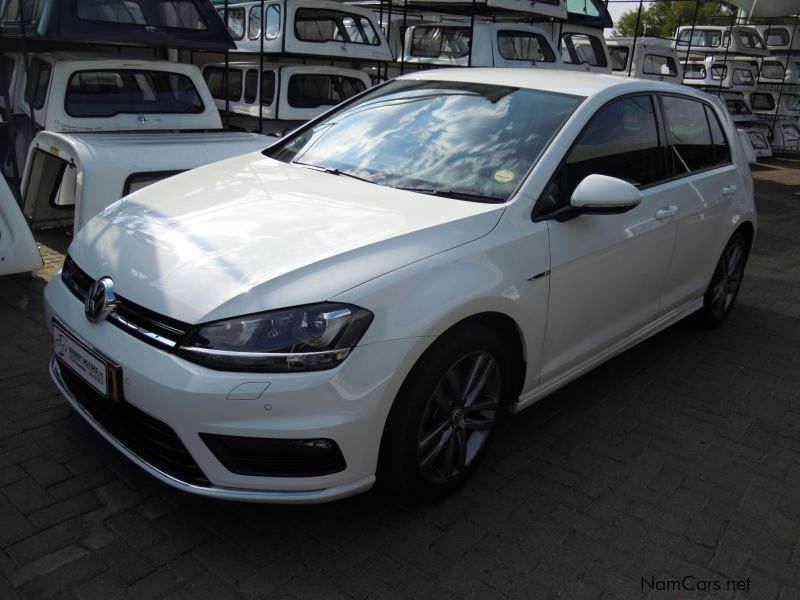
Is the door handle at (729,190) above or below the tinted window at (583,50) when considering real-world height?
below

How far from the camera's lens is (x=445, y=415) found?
272 cm

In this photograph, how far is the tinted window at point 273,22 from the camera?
9.36 metres

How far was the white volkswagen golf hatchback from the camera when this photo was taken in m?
2.30

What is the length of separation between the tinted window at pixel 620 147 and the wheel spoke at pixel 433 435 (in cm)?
115

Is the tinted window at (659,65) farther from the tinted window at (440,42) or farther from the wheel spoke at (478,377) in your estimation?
the wheel spoke at (478,377)

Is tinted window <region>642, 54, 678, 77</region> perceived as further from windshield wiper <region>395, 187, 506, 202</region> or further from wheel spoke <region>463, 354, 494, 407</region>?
wheel spoke <region>463, 354, 494, 407</region>

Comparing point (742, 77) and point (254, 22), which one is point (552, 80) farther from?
point (742, 77)

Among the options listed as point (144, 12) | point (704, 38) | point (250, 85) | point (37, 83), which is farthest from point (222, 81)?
point (704, 38)

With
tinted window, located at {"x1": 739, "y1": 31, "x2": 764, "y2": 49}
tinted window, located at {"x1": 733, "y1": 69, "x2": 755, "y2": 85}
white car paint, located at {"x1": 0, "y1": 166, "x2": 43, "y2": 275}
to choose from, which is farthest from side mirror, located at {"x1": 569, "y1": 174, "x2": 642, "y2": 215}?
tinted window, located at {"x1": 739, "y1": 31, "x2": 764, "y2": 49}

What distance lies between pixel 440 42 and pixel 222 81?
339 centimetres

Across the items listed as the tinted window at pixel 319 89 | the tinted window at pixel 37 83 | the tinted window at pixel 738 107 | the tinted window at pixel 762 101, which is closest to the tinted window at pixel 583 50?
the tinted window at pixel 319 89

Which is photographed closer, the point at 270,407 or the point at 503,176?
the point at 270,407

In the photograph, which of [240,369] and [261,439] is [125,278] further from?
[261,439]

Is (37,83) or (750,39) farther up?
(750,39)
